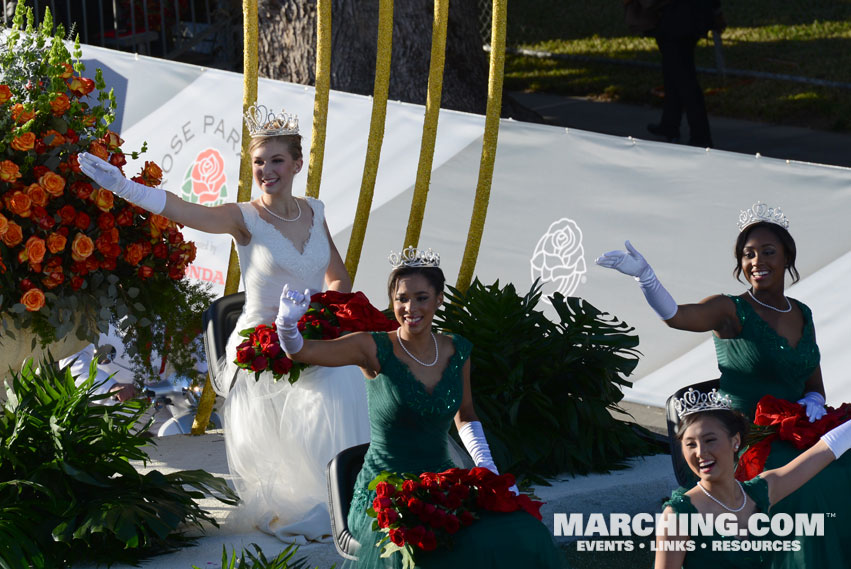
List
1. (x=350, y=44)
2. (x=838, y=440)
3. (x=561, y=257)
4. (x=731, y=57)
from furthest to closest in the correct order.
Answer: (x=731, y=57), (x=350, y=44), (x=561, y=257), (x=838, y=440)

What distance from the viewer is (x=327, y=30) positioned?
6547 millimetres

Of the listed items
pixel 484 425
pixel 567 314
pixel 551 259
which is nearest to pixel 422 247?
pixel 551 259

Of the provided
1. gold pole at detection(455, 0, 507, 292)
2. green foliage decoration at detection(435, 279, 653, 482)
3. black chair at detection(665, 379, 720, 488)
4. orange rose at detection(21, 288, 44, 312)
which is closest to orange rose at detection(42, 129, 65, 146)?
orange rose at detection(21, 288, 44, 312)

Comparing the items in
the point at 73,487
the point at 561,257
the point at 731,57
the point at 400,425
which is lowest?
the point at 73,487

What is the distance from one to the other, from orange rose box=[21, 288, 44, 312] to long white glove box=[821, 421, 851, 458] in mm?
2872

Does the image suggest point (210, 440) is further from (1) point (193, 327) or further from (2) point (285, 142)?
(2) point (285, 142)

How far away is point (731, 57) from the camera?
15.2 metres

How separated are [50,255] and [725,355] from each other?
8.62ft

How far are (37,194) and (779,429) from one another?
288 centimetres

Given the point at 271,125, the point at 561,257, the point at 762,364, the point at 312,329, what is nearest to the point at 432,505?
the point at 312,329

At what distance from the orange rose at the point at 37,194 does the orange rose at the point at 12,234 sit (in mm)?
115

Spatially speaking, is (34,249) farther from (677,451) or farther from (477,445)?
(677,451)

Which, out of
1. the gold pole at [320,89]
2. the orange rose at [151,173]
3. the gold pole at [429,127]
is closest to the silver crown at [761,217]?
the gold pole at [429,127]

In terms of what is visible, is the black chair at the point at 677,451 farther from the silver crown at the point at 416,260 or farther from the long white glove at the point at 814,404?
the silver crown at the point at 416,260
